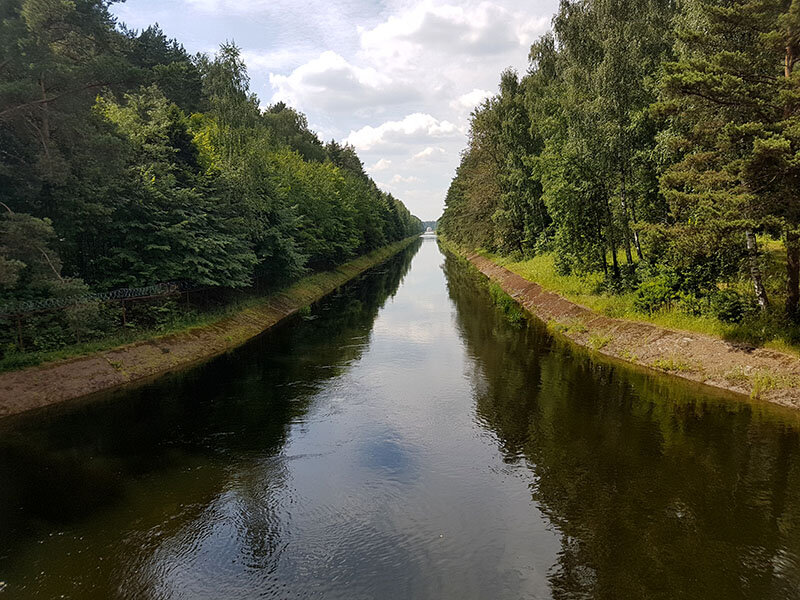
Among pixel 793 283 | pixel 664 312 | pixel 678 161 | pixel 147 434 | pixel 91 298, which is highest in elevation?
pixel 678 161

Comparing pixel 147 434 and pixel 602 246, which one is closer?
pixel 147 434

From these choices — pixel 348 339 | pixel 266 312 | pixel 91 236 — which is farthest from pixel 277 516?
pixel 266 312

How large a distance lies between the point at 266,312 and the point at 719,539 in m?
31.9

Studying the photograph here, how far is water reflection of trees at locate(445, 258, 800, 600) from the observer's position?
9.02 meters

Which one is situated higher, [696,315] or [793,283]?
[793,283]

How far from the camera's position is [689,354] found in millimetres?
20938

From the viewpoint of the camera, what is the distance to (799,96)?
15.6 metres

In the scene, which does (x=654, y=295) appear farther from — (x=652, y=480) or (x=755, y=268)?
(x=652, y=480)

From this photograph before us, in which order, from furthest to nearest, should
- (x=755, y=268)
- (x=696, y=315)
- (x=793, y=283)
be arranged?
1. (x=696, y=315)
2. (x=755, y=268)
3. (x=793, y=283)

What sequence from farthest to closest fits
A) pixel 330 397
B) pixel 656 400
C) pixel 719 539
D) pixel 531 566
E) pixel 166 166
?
pixel 166 166
pixel 330 397
pixel 656 400
pixel 719 539
pixel 531 566

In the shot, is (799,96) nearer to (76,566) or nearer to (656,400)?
(656,400)

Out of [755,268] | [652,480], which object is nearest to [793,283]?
[755,268]

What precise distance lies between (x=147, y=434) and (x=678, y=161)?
2640 cm

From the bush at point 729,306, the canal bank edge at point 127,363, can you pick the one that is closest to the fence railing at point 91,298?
the canal bank edge at point 127,363
